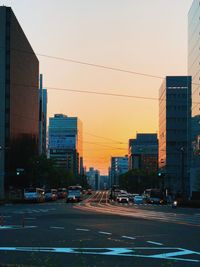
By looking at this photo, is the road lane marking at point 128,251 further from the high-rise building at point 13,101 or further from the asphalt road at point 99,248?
the high-rise building at point 13,101

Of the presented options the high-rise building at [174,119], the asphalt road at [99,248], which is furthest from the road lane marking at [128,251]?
the high-rise building at [174,119]

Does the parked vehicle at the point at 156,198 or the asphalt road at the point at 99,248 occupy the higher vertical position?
the asphalt road at the point at 99,248

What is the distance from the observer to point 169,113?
158 metres

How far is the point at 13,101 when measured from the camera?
125 meters

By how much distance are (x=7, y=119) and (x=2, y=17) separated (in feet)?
73.1

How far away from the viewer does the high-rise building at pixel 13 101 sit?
4798 inches

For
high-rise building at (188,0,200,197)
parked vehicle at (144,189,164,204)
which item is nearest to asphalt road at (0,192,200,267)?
parked vehicle at (144,189,164,204)

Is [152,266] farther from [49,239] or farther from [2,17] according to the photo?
[2,17]

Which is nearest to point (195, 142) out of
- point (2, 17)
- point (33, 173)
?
point (33, 173)

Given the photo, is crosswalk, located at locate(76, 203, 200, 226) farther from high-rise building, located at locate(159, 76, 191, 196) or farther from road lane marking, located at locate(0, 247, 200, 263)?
high-rise building, located at locate(159, 76, 191, 196)

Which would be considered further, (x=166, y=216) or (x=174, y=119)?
(x=174, y=119)

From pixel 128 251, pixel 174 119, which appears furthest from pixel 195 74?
pixel 128 251

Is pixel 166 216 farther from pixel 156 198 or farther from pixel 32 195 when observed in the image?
pixel 156 198

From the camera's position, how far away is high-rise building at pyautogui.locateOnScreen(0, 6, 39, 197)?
122 metres
